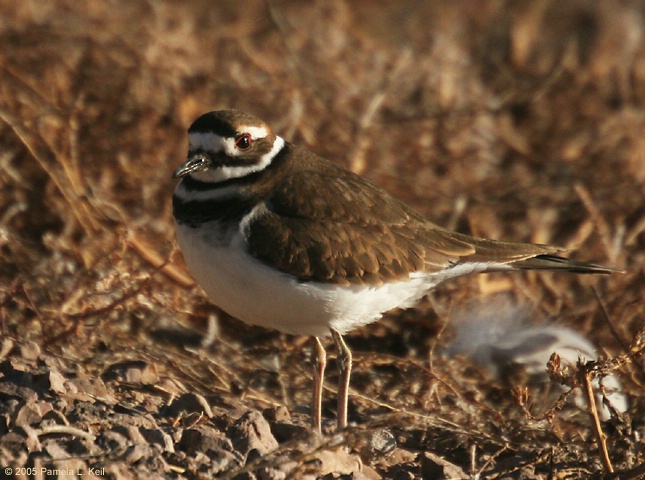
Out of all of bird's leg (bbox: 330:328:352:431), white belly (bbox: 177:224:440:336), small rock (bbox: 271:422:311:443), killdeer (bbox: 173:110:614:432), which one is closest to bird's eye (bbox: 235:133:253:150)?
killdeer (bbox: 173:110:614:432)

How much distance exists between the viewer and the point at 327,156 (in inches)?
323

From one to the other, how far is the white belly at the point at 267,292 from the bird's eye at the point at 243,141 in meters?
0.47

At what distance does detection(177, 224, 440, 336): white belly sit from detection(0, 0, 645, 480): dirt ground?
453mm

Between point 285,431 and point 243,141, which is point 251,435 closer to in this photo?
point 285,431

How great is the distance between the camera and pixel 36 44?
27.0 feet

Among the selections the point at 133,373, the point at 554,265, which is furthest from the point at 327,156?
the point at 133,373

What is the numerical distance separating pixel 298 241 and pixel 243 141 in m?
0.58

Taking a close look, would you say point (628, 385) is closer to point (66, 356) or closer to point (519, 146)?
point (66, 356)

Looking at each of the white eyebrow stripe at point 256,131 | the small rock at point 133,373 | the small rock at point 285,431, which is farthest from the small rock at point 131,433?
the white eyebrow stripe at point 256,131

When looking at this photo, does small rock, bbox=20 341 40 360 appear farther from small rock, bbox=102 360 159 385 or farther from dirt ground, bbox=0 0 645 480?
small rock, bbox=102 360 159 385

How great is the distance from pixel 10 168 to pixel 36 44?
1594mm

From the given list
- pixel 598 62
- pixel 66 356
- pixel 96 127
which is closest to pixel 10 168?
pixel 96 127

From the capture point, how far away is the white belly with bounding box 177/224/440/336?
4.50 meters

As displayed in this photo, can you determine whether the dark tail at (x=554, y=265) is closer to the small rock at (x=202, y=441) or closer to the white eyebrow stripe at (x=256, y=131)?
the white eyebrow stripe at (x=256, y=131)
